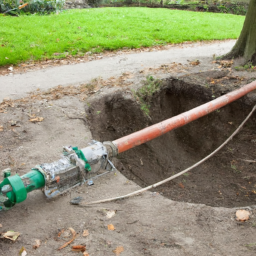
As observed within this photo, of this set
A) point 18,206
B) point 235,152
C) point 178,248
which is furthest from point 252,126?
point 18,206

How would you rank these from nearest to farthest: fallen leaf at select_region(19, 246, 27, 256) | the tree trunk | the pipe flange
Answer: fallen leaf at select_region(19, 246, 27, 256) → the pipe flange → the tree trunk

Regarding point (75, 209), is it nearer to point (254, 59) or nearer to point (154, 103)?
point (154, 103)

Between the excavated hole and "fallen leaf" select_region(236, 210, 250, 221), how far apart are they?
150 cm

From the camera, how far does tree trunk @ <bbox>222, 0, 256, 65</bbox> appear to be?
6.80 m

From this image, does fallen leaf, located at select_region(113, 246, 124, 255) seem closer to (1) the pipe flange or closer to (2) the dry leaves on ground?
(1) the pipe flange

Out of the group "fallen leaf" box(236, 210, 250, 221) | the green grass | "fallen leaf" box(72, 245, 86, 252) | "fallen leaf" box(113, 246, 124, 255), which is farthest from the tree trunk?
"fallen leaf" box(72, 245, 86, 252)

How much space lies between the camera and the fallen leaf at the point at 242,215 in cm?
268

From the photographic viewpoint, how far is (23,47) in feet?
27.5

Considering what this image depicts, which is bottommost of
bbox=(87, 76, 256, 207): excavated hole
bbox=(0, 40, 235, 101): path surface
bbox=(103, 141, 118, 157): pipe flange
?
bbox=(87, 76, 256, 207): excavated hole

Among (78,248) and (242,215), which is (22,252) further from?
(242,215)

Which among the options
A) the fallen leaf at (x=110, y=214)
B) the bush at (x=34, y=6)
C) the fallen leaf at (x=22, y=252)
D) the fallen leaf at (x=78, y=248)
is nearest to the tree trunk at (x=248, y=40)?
the fallen leaf at (x=110, y=214)

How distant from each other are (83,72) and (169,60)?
110 inches

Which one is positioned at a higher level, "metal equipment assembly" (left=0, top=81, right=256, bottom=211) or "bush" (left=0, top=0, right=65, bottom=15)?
"bush" (left=0, top=0, right=65, bottom=15)

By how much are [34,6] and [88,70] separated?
28.6 feet
